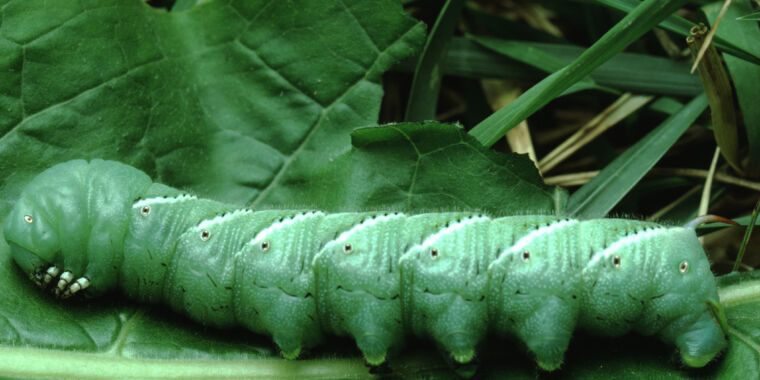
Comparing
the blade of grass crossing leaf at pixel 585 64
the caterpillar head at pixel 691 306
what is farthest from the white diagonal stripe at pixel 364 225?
the caterpillar head at pixel 691 306

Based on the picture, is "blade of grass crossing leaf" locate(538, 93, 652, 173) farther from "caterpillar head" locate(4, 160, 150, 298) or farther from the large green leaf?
"caterpillar head" locate(4, 160, 150, 298)

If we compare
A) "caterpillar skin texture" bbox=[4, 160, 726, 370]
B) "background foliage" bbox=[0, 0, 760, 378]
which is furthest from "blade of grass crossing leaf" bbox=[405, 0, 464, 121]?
"caterpillar skin texture" bbox=[4, 160, 726, 370]

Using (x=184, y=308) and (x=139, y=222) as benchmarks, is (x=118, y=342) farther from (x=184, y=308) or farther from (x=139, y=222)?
(x=139, y=222)

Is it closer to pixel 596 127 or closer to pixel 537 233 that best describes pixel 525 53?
pixel 596 127

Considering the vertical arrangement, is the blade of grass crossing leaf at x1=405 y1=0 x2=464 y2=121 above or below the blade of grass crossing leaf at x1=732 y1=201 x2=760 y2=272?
above

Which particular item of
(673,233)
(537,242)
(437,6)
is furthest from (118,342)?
(437,6)
